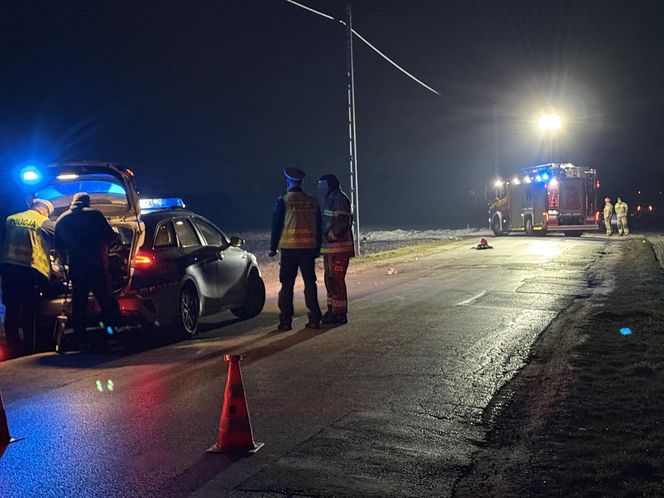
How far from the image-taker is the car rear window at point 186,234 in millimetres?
9672

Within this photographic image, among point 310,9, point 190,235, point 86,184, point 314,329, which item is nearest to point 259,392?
point 314,329

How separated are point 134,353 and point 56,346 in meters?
1.02

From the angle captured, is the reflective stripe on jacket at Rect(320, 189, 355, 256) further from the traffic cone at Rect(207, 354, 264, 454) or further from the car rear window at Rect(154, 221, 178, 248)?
the traffic cone at Rect(207, 354, 264, 454)

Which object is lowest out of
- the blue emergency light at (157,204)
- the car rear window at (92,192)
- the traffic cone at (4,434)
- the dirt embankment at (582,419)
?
the dirt embankment at (582,419)

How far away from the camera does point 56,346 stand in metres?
8.85

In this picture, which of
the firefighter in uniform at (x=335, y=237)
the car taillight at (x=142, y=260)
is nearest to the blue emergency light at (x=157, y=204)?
the car taillight at (x=142, y=260)

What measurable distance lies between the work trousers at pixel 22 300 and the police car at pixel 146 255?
126 mm

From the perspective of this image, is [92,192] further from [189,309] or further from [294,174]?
[294,174]

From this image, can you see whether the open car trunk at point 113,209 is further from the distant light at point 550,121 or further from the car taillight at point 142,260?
the distant light at point 550,121

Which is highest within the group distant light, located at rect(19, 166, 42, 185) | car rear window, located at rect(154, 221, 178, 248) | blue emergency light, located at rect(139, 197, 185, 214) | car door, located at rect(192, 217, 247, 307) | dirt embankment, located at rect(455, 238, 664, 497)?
distant light, located at rect(19, 166, 42, 185)

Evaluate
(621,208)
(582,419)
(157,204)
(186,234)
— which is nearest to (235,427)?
(582,419)

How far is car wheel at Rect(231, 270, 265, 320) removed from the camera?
1105 centimetres

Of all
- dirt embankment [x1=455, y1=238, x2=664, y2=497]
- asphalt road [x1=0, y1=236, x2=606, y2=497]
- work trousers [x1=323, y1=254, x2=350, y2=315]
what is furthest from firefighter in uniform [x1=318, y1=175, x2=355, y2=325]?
dirt embankment [x1=455, y1=238, x2=664, y2=497]

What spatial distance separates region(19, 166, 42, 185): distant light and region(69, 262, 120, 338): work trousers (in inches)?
49.2
